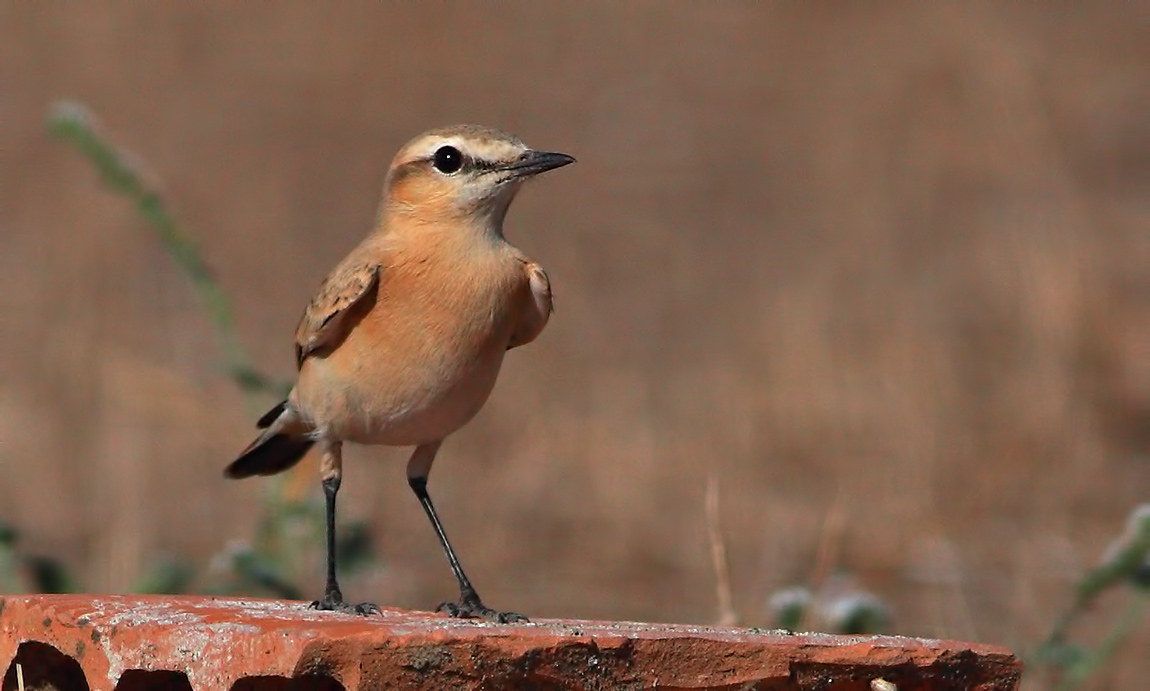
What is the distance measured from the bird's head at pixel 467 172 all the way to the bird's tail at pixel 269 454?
0.94 metres

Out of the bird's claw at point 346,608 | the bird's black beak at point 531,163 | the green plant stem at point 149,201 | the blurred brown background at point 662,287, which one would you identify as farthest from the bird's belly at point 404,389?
the blurred brown background at point 662,287

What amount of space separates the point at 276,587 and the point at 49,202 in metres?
9.25

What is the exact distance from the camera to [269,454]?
6559 mm

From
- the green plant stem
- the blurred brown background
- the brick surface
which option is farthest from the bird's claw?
the blurred brown background

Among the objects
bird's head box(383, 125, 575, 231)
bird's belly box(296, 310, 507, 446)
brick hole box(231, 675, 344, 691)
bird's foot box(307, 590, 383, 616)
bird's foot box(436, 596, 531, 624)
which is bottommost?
bird's foot box(436, 596, 531, 624)

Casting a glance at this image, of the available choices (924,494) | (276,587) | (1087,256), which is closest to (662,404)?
(924,494)

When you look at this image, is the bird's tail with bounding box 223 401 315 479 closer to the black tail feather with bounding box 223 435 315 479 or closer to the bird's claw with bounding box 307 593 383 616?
the black tail feather with bounding box 223 435 315 479

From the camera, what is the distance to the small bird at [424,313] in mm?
5625

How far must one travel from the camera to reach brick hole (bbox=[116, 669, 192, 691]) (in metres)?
4.47

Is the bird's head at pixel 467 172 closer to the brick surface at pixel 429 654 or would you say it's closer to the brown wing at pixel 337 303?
the brown wing at pixel 337 303

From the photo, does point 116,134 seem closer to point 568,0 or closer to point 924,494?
point 568,0

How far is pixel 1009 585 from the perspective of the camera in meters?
9.55

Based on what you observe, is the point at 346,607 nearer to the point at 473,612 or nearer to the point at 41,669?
the point at 473,612

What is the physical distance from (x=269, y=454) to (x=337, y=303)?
100 cm
